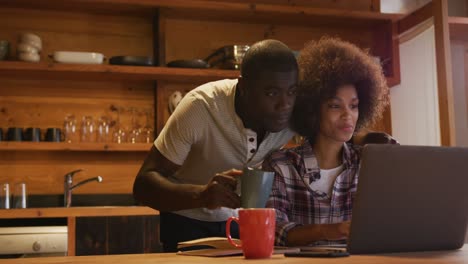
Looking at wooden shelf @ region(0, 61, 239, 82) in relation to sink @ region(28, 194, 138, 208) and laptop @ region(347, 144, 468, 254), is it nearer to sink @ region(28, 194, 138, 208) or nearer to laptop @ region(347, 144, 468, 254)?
sink @ region(28, 194, 138, 208)

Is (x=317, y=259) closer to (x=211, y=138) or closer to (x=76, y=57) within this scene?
(x=211, y=138)

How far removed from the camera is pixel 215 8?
3.73 meters

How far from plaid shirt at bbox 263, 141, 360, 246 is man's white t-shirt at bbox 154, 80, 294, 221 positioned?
15 centimetres

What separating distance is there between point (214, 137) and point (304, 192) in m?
0.36

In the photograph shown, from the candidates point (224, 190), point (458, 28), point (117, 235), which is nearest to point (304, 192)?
point (224, 190)

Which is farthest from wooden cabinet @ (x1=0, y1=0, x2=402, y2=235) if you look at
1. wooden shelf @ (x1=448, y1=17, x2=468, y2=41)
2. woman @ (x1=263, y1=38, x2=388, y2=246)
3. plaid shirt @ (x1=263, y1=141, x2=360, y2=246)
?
plaid shirt @ (x1=263, y1=141, x2=360, y2=246)

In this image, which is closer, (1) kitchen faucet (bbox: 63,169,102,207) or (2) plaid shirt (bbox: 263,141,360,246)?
(2) plaid shirt (bbox: 263,141,360,246)

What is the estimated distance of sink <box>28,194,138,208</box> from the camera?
3.63m

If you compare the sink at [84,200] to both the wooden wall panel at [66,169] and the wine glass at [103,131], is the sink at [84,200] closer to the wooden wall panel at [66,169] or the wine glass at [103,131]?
the wooden wall panel at [66,169]

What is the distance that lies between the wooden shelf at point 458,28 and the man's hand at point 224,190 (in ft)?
8.73

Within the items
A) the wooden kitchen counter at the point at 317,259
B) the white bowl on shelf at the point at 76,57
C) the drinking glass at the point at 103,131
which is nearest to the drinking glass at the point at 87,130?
the drinking glass at the point at 103,131

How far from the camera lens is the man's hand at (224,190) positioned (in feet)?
4.83

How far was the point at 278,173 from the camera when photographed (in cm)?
176

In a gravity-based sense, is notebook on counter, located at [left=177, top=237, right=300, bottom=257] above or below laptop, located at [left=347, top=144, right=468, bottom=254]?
below
